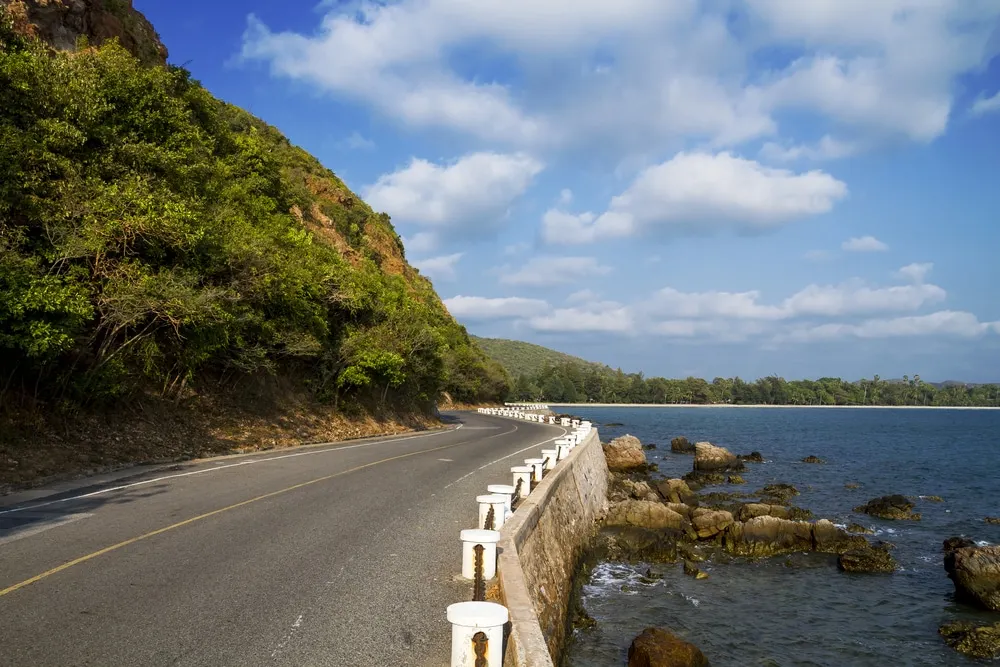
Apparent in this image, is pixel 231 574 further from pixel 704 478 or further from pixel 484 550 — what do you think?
pixel 704 478

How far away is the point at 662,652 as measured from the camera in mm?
9711

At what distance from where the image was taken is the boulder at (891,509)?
965 inches

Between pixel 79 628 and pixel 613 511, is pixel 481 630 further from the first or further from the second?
pixel 613 511

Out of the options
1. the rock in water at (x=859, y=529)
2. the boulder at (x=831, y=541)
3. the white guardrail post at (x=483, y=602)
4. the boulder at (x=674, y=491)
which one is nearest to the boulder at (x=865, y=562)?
the boulder at (x=831, y=541)

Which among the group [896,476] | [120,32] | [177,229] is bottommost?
[896,476]

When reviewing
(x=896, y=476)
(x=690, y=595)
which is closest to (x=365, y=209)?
(x=896, y=476)

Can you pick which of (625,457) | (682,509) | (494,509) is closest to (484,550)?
(494,509)

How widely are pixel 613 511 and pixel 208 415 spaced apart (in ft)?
45.8

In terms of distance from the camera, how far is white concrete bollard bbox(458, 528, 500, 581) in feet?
22.5

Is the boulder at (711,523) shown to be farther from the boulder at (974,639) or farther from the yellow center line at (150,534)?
the yellow center line at (150,534)

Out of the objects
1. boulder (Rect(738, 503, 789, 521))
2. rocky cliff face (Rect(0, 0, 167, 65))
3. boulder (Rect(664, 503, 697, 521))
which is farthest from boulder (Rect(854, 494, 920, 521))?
rocky cliff face (Rect(0, 0, 167, 65))

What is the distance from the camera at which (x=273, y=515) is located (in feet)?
33.4

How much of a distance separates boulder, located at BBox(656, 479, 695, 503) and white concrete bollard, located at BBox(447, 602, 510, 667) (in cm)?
2065

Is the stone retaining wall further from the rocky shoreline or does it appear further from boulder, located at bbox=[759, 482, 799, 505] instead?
boulder, located at bbox=[759, 482, 799, 505]
